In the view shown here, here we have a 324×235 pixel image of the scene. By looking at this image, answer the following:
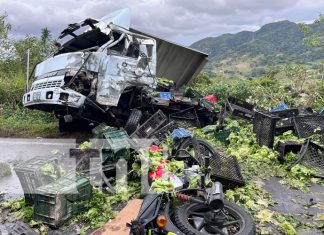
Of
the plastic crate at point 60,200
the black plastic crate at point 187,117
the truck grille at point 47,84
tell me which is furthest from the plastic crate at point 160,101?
the plastic crate at point 60,200

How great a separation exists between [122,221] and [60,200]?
84cm

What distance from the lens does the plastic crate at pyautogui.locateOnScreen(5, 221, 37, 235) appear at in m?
4.54

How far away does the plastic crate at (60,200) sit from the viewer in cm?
487

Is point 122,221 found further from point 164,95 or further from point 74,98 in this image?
point 164,95

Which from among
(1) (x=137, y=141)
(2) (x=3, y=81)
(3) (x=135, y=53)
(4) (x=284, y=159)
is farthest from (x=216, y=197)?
(2) (x=3, y=81)

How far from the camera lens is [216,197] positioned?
13.9 feet

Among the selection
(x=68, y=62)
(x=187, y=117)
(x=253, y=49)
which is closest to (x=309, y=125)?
(x=187, y=117)

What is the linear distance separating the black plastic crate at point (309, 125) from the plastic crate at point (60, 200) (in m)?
5.17

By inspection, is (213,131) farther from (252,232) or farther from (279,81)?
(279,81)

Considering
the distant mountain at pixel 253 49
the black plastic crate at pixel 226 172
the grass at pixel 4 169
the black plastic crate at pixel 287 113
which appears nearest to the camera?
the black plastic crate at pixel 226 172

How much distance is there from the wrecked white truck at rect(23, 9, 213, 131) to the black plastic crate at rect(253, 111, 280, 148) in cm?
272

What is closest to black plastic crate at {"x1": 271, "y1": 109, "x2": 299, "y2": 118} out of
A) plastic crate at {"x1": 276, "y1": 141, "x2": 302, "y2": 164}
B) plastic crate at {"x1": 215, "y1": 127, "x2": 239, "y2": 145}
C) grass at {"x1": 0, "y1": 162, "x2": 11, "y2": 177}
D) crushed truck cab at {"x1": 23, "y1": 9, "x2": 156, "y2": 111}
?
A: plastic crate at {"x1": 215, "y1": 127, "x2": 239, "y2": 145}

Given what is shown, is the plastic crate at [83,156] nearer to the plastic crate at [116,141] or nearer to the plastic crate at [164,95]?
the plastic crate at [116,141]

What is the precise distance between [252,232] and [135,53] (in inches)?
231
